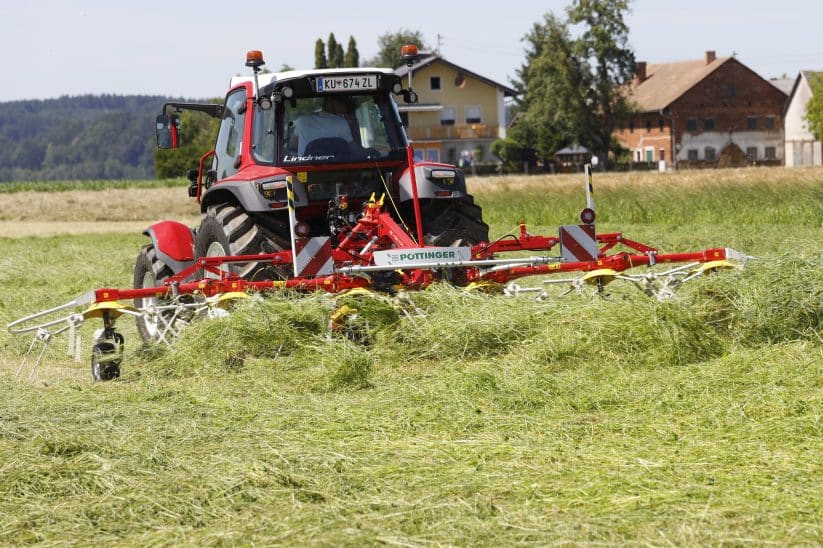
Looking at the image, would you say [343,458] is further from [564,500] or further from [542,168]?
[542,168]

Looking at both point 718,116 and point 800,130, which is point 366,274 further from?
point 800,130

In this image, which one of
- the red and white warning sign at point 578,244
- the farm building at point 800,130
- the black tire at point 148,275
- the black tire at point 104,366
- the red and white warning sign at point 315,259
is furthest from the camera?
the farm building at point 800,130

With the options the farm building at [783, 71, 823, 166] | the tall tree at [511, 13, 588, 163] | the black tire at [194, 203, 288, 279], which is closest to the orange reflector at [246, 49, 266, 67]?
the black tire at [194, 203, 288, 279]

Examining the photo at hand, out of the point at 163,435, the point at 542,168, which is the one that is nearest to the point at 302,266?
the point at 163,435

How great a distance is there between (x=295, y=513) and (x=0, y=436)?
2045 mm

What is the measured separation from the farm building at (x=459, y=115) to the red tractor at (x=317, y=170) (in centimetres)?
6196

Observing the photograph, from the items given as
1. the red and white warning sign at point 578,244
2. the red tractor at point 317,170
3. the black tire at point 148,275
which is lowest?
the black tire at point 148,275

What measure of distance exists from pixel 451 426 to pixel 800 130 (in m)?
75.4

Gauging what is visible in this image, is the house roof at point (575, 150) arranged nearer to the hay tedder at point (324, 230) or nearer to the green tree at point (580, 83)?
the green tree at point (580, 83)

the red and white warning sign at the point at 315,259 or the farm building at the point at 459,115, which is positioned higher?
the farm building at the point at 459,115

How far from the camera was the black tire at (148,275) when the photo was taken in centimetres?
927

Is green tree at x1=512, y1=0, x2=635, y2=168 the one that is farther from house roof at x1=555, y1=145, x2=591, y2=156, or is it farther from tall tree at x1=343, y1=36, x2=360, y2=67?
tall tree at x1=343, y1=36, x2=360, y2=67

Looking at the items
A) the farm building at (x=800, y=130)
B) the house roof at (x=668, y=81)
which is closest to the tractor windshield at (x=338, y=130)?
the farm building at (x=800, y=130)

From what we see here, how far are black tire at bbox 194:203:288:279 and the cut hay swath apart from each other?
0.26 feet
